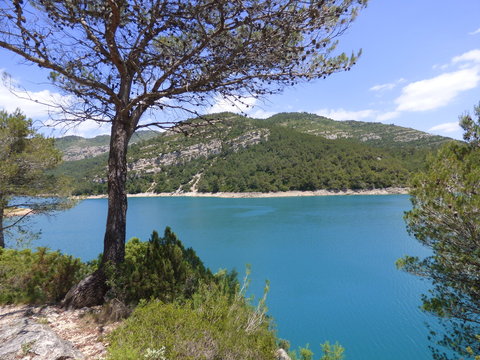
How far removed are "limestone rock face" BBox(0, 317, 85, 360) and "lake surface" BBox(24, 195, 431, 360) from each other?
27.6ft

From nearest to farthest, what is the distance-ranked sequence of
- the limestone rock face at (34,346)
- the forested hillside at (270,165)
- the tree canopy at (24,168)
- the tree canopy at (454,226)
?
the limestone rock face at (34,346) < the tree canopy at (454,226) < the tree canopy at (24,168) < the forested hillside at (270,165)

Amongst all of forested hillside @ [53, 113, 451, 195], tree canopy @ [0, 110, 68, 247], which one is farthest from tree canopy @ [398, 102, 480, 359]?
forested hillside @ [53, 113, 451, 195]

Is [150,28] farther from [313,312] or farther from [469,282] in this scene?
[313,312]

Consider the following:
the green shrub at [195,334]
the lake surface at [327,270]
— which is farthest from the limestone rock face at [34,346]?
A: the lake surface at [327,270]

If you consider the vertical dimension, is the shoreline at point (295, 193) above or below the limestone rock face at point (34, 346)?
below

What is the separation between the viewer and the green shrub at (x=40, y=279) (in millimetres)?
4867

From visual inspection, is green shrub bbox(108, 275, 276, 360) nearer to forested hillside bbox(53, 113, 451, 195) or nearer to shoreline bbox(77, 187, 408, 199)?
forested hillside bbox(53, 113, 451, 195)

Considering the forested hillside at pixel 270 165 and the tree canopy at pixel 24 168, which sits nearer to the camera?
the tree canopy at pixel 24 168

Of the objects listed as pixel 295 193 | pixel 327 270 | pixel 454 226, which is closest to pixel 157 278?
pixel 454 226

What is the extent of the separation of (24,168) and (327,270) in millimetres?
16445

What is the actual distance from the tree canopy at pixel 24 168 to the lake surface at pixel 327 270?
32.7 feet

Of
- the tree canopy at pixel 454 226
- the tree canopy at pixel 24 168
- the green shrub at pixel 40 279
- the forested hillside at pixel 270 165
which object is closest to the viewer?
the green shrub at pixel 40 279

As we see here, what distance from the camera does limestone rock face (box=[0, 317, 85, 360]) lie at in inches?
105

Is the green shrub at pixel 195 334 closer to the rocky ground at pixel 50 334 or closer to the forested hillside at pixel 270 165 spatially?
the rocky ground at pixel 50 334
